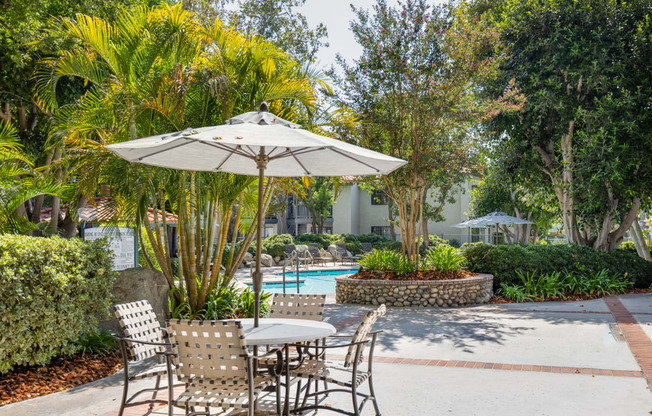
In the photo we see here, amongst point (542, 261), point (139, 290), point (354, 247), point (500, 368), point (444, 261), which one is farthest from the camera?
point (354, 247)

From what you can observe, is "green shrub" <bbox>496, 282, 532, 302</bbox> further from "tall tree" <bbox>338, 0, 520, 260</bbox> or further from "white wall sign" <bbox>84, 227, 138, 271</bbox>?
"white wall sign" <bbox>84, 227, 138, 271</bbox>

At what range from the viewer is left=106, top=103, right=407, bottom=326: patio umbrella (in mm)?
4250

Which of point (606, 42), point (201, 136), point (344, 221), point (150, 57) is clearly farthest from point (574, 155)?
point (344, 221)

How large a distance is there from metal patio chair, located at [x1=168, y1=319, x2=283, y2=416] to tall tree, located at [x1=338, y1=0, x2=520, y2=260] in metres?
9.11

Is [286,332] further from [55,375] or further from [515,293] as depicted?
[515,293]

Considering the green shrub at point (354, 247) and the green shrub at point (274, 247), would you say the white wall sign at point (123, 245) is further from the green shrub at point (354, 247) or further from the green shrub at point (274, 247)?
the green shrub at point (354, 247)

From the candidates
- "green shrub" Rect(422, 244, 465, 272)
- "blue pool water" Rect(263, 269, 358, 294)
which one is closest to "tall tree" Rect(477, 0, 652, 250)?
"green shrub" Rect(422, 244, 465, 272)

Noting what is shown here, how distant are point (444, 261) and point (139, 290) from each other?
7.69 meters

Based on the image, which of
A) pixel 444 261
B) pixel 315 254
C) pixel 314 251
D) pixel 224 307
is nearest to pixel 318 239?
pixel 314 251

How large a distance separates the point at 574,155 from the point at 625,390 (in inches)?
410

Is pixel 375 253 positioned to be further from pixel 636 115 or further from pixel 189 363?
pixel 189 363

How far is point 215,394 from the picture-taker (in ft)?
12.0

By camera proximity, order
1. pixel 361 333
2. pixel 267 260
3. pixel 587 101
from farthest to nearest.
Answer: pixel 267 260
pixel 587 101
pixel 361 333

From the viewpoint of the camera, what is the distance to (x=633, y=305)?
11.7 m
